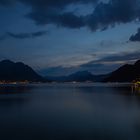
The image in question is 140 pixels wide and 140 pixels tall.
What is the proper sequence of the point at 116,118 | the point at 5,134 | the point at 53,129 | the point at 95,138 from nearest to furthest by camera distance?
1. the point at 95,138
2. the point at 5,134
3. the point at 53,129
4. the point at 116,118

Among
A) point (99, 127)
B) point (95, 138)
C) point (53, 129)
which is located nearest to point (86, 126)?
point (99, 127)

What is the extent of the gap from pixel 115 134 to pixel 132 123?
4971 mm

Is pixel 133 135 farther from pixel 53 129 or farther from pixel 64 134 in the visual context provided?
pixel 53 129

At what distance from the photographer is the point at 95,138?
54.5 feet

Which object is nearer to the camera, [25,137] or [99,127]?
[25,137]

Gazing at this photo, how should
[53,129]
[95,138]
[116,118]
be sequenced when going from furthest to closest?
1. [116,118]
2. [53,129]
3. [95,138]

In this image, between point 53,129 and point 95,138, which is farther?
point 53,129

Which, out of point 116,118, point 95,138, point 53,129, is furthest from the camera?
point 116,118

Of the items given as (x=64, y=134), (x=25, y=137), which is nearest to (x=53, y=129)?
(x=64, y=134)

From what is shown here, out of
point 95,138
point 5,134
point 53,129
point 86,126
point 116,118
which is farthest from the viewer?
point 116,118

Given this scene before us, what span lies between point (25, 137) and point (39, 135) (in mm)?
1085

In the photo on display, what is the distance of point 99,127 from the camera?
20.7 metres

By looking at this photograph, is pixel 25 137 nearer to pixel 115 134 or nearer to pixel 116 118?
pixel 115 134

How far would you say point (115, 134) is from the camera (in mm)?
17938
